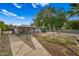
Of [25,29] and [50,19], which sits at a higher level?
[50,19]

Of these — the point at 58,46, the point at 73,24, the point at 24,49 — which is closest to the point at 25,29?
the point at 24,49

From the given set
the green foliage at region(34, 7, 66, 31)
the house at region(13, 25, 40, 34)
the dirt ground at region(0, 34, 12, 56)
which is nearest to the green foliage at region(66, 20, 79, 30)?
the green foliage at region(34, 7, 66, 31)

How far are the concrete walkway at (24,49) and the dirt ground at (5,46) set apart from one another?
0.13 feet

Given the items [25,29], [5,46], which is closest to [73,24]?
[25,29]

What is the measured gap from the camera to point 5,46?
Result: 3.19 meters

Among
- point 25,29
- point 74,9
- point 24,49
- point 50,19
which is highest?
point 74,9

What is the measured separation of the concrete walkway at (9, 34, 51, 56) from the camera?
3.17 metres

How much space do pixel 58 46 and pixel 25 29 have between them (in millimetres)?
398

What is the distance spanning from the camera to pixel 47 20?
3.22 m

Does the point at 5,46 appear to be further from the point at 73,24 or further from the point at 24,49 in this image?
the point at 73,24

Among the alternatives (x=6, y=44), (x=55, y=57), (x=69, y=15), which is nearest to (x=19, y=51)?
(x=6, y=44)

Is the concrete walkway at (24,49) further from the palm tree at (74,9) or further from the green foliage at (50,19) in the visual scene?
the palm tree at (74,9)

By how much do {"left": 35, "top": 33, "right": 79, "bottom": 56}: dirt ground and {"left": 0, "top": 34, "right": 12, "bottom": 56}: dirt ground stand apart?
0.32 metres

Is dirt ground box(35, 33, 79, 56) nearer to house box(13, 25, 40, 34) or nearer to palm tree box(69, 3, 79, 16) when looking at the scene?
house box(13, 25, 40, 34)
